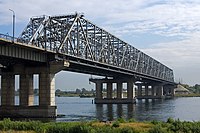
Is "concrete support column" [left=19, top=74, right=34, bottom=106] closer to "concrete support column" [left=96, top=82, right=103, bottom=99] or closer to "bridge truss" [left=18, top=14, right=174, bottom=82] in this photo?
"bridge truss" [left=18, top=14, right=174, bottom=82]

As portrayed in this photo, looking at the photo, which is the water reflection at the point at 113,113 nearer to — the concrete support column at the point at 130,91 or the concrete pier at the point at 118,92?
the concrete pier at the point at 118,92

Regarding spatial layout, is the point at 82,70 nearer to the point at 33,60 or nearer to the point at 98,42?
the point at 98,42

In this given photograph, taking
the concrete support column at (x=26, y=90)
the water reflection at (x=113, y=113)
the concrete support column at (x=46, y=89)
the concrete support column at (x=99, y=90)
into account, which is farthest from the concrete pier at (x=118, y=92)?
the concrete support column at (x=46, y=89)

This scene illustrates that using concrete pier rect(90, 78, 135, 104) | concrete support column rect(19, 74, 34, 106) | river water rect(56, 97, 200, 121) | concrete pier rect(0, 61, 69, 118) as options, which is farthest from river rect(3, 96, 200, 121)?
A: concrete pier rect(90, 78, 135, 104)

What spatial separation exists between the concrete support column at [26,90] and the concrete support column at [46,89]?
11.5ft


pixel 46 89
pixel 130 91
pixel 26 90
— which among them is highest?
pixel 46 89

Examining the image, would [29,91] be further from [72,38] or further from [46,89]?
[72,38]

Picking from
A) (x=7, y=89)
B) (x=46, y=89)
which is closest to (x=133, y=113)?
(x=46, y=89)

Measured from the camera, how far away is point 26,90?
87.9m

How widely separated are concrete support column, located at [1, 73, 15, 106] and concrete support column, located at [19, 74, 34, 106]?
2472 mm

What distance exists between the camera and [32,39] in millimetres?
94562

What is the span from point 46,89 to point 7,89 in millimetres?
11177

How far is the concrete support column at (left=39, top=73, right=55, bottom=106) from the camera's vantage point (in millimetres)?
84250

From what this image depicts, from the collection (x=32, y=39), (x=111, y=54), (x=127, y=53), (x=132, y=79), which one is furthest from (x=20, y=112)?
(x=127, y=53)
